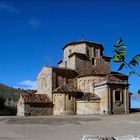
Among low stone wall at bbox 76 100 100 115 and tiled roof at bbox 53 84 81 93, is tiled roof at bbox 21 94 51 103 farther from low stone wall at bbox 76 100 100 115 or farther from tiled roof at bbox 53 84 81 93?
low stone wall at bbox 76 100 100 115

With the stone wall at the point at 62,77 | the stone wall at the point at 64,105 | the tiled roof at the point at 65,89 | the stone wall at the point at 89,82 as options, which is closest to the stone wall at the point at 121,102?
the stone wall at the point at 89,82

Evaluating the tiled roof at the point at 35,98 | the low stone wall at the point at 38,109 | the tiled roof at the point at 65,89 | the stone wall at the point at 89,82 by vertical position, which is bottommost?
the low stone wall at the point at 38,109

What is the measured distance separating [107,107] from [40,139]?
65.2 feet

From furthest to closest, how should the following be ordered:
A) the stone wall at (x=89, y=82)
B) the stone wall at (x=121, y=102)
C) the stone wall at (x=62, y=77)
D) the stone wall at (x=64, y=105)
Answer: the stone wall at (x=62, y=77)
the stone wall at (x=89, y=82)
the stone wall at (x=64, y=105)
the stone wall at (x=121, y=102)

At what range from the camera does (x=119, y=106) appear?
3647cm

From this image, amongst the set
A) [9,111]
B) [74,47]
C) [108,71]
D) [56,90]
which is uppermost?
[74,47]

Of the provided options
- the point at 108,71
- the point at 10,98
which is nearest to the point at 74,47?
the point at 108,71

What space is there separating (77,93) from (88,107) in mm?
2541

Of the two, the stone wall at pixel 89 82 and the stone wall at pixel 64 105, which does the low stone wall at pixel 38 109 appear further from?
the stone wall at pixel 89 82

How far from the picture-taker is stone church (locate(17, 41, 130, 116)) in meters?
36.3

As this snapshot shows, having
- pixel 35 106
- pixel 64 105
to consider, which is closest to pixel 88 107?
pixel 64 105

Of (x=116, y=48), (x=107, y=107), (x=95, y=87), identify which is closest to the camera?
(x=116, y=48)

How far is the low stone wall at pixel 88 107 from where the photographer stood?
120 ft

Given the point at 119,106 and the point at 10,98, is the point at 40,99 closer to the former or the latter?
the point at 119,106
